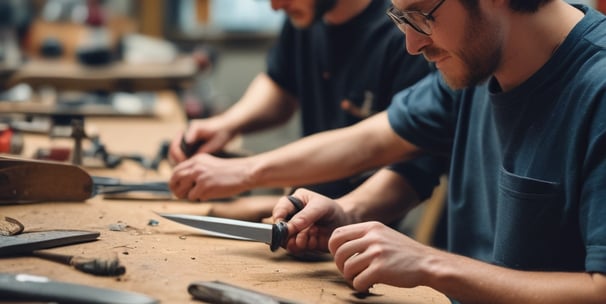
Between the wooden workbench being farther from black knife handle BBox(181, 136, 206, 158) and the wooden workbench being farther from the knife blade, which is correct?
black knife handle BBox(181, 136, 206, 158)

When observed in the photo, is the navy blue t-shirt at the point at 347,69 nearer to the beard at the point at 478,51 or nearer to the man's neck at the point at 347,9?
the man's neck at the point at 347,9

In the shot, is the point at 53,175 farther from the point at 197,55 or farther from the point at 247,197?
the point at 197,55

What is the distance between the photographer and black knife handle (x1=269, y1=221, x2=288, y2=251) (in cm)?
161

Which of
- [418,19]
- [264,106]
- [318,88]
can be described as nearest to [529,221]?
[418,19]

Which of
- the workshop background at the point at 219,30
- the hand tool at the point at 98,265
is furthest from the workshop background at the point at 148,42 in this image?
the hand tool at the point at 98,265

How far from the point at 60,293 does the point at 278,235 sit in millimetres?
481

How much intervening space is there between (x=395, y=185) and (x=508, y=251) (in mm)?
507

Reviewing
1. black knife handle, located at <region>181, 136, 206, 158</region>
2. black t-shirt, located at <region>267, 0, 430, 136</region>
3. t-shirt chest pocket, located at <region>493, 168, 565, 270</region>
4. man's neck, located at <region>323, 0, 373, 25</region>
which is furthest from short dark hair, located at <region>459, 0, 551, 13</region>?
black knife handle, located at <region>181, 136, 206, 158</region>

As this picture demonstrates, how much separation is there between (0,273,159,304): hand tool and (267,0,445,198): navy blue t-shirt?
1.02 meters

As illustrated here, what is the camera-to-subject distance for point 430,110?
199 cm

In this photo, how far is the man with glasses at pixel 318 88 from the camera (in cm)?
210

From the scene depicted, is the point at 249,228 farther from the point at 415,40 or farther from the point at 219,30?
the point at 219,30

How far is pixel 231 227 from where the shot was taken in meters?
1.69

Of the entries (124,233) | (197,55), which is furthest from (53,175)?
(197,55)
